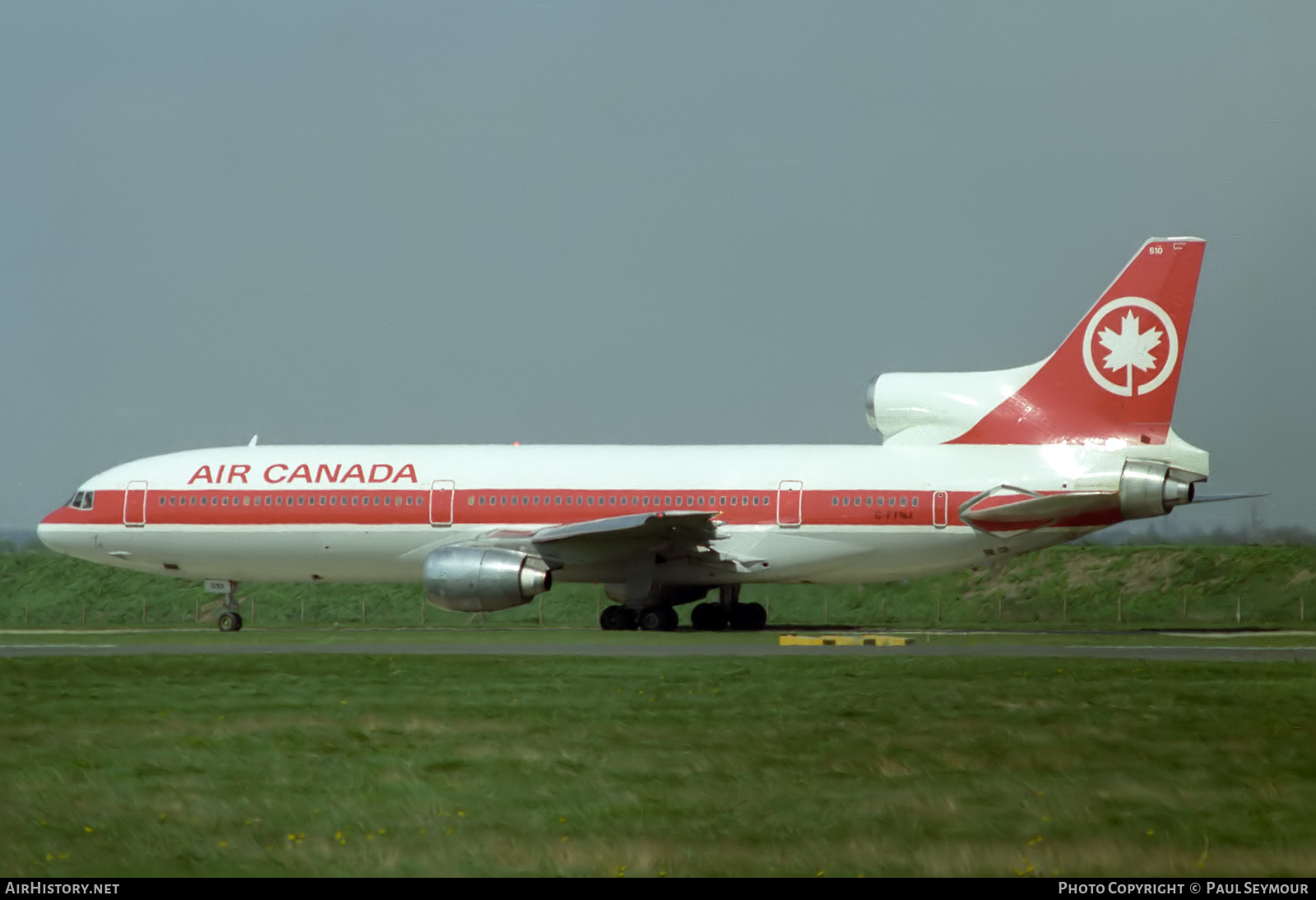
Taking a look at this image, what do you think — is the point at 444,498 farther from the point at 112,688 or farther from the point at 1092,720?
the point at 1092,720

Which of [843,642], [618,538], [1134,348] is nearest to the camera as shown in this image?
[843,642]

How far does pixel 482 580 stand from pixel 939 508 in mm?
9852

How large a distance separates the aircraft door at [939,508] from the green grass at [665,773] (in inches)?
440

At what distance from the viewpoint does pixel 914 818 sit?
13633 millimetres

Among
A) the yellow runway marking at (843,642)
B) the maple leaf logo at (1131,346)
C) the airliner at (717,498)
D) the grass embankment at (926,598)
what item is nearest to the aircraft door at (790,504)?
the airliner at (717,498)

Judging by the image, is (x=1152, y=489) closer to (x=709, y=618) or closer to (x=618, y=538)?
(x=709, y=618)

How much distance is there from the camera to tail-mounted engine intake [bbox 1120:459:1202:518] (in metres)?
34.2

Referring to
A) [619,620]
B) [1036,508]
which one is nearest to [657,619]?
[619,620]

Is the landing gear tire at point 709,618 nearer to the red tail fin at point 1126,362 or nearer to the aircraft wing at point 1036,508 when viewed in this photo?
the aircraft wing at point 1036,508

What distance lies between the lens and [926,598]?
175ft

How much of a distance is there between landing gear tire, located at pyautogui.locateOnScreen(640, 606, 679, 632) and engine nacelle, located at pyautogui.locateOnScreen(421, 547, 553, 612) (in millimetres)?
3280

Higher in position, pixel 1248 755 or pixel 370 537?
pixel 370 537
